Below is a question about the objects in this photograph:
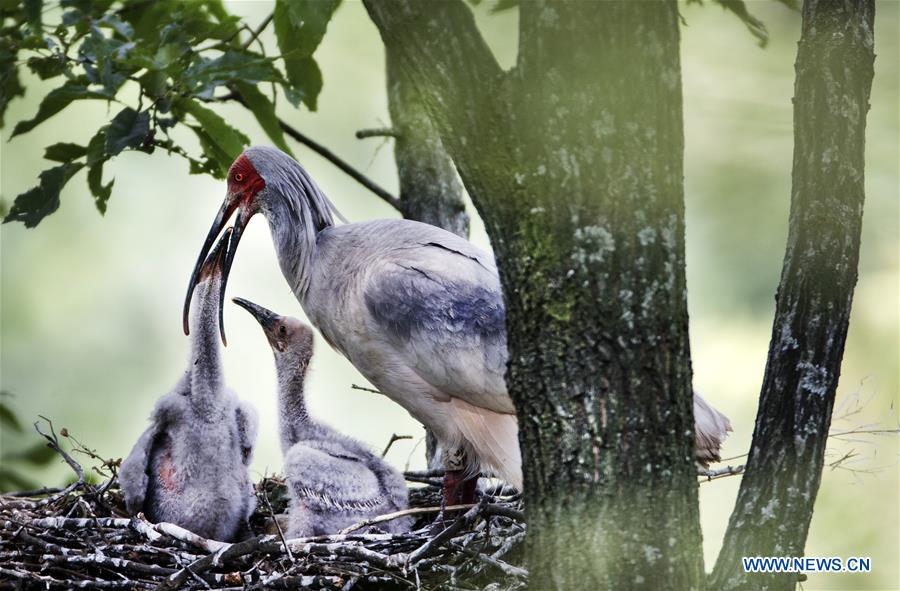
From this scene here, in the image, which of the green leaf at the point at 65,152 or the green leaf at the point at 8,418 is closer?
the green leaf at the point at 65,152

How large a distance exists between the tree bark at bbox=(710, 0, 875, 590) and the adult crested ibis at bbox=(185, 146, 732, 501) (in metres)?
1.66

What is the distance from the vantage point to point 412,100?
5770 mm

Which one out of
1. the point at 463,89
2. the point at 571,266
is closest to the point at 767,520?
the point at 571,266

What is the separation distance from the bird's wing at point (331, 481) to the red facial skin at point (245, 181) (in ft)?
4.67

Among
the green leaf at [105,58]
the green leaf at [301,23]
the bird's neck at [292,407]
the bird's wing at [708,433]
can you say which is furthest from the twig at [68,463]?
Result: the bird's wing at [708,433]

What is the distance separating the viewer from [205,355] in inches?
201

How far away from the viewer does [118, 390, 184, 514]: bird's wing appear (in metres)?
4.82

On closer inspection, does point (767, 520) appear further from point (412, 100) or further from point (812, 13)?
point (412, 100)

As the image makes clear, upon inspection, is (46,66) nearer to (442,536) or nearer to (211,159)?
(211,159)

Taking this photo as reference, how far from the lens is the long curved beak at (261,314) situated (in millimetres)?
5477

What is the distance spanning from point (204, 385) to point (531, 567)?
2.65 metres

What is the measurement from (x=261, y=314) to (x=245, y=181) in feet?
2.23

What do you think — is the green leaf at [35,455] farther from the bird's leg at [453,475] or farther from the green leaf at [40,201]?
the bird's leg at [453,475]

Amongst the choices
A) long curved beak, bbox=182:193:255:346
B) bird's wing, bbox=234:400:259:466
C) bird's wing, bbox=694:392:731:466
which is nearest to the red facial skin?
long curved beak, bbox=182:193:255:346
